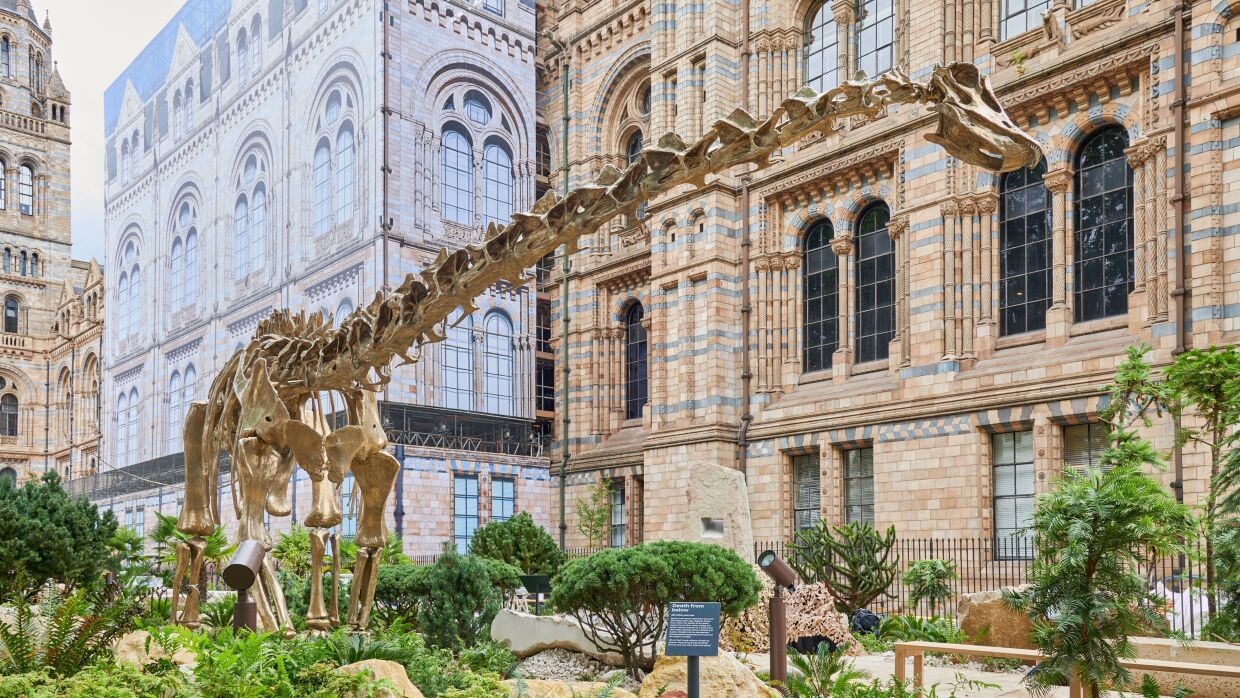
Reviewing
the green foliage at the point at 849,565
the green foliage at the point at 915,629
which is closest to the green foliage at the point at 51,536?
the green foliage at the point at 849,565

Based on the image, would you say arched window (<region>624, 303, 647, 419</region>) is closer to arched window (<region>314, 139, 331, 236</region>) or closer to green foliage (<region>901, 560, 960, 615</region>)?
arched window (<region>314, 139, 331, 236</region>)

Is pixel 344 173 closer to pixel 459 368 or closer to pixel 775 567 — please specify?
pixel 459 368

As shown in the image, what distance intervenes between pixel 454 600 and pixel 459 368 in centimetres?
1692

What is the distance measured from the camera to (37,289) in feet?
177

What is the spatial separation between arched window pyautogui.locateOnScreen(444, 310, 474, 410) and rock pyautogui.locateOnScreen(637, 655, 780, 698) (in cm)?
2008

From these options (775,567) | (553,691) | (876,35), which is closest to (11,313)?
(876,35)

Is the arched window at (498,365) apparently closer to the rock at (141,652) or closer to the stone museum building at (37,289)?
the rock at (141,652)

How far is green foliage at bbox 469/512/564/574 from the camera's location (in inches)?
958

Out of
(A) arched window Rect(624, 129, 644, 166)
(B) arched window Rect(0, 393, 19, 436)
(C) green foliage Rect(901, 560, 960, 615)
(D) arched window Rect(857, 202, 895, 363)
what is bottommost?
(C) green foliage Rect(901, 560, 960, 615)

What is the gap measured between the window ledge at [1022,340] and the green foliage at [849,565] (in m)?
4.54

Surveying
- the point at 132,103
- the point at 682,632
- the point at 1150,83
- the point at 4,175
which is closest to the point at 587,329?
the point at 1150,83

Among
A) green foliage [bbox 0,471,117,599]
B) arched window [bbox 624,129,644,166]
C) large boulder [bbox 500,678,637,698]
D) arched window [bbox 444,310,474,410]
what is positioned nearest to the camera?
large boulder [bbox 500,678,637,698]

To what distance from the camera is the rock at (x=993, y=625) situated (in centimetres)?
1340

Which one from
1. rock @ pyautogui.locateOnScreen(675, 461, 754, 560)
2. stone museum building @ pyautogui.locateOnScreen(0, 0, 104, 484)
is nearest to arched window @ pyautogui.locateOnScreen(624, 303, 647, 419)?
rock @ pyautogui.locateOnScreen(675, 461, 754, 560)
